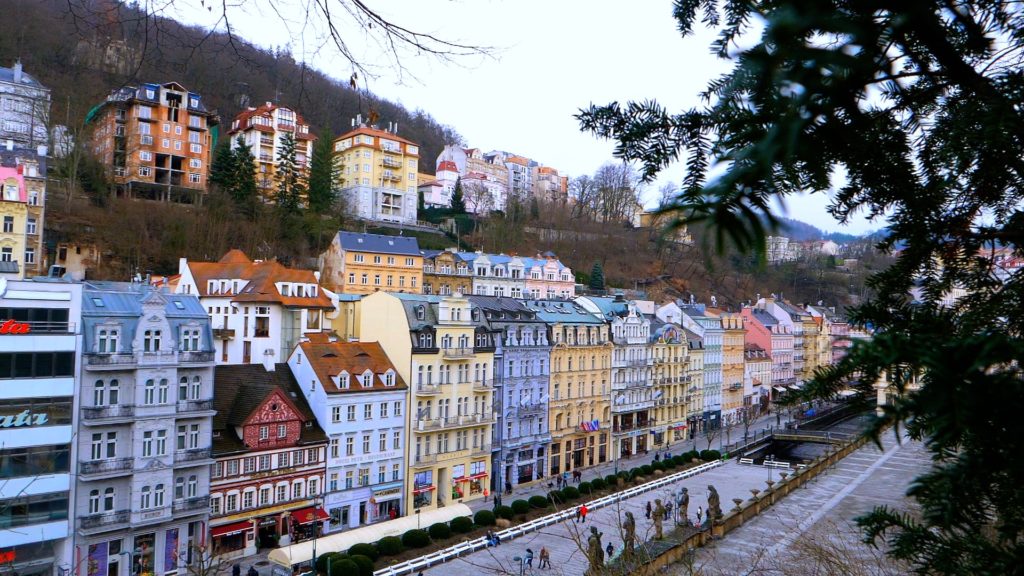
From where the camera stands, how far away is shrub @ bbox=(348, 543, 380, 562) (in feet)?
73.6

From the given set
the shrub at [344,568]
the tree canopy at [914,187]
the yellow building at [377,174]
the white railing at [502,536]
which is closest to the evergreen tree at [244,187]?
the yellow building at [377,174]

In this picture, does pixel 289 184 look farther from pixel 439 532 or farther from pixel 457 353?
pixel 439 532

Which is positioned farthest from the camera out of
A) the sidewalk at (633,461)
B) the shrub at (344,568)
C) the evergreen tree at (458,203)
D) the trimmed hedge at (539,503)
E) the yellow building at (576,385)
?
the evergreen tree at (458,203)

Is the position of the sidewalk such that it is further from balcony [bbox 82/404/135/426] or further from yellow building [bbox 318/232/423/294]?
yellow building [bbox 318/232/423/294]

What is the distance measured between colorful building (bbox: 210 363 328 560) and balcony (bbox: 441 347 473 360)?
724 centimetres

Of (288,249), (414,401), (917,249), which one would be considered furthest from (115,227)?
(917,249)

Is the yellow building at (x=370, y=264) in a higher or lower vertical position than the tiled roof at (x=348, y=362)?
higher

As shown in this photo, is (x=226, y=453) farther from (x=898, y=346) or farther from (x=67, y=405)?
(x=898, y=346)

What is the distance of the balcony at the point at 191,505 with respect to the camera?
82.1 feet

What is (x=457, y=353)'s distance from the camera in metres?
35.8

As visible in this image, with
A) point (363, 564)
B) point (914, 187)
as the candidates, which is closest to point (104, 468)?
point (363, 564)

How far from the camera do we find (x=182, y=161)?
194ft

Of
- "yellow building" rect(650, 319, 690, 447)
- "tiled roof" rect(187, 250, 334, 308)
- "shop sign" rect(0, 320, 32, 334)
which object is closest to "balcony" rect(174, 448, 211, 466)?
"shop sign" rect(0, 320, 32, 334)

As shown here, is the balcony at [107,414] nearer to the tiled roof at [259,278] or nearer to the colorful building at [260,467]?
the colorful building at [260,467]
